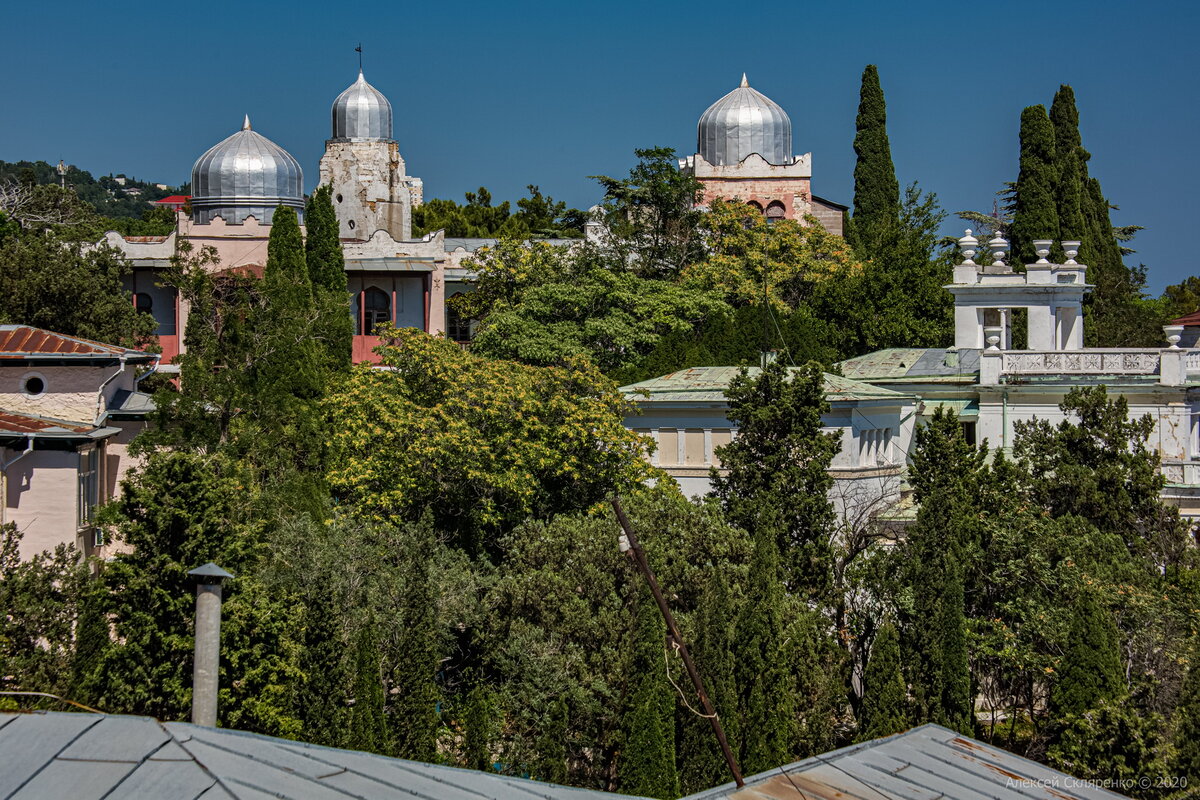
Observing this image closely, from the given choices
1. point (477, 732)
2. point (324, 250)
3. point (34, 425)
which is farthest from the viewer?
point (324, 250)

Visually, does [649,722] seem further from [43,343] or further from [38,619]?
[43,343]

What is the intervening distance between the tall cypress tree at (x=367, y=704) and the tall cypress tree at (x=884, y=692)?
23.9 feet

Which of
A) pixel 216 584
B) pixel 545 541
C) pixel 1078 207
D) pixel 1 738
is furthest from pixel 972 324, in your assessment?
pixel 1 738

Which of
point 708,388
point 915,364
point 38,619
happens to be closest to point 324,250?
point 708,388

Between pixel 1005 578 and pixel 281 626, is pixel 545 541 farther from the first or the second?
pixel 1005 578

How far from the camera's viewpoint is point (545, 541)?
24266 mm

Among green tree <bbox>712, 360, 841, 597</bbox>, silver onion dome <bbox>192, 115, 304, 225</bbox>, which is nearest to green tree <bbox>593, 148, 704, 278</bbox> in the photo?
silver onion dome <bbox>192, 115, 304, 225</bbox>

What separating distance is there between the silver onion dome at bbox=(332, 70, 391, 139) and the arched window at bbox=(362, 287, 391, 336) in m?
12.4

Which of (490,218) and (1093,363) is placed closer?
(1093,363)

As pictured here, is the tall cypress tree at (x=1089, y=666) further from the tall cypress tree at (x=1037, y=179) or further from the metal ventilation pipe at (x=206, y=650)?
the tall cypress tree at (x=1037, y=179)

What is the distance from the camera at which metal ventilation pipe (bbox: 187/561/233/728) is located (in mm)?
12914

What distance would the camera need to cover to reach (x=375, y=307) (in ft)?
166

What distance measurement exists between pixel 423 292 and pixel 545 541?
27.3 metres

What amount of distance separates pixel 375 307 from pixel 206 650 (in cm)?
3801
